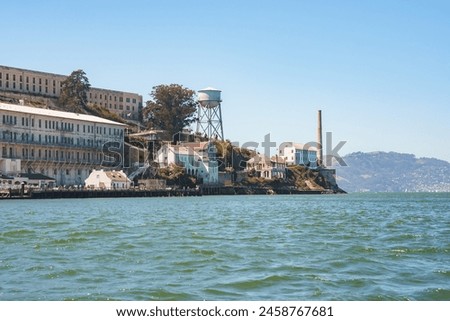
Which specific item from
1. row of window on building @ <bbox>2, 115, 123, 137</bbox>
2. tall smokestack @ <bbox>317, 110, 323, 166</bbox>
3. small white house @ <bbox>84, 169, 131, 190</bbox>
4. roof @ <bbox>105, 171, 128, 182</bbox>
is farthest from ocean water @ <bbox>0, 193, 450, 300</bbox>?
tall smokestack @ <bbox>317, 110, 323, 166</bbox>

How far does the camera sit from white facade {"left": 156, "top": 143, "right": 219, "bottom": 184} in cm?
11194

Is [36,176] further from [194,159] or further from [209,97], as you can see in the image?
[209,97]

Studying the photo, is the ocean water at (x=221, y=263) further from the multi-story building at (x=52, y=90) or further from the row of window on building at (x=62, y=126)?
the multi-story building at (x=52, y=90)

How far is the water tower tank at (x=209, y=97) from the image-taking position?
128250mm

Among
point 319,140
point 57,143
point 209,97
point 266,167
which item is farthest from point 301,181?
point 57,143

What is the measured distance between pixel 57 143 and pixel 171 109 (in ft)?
124

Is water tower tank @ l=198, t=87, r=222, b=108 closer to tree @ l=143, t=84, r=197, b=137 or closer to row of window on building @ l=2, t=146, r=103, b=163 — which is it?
tree @ l=143, t=84, r=197, b=137

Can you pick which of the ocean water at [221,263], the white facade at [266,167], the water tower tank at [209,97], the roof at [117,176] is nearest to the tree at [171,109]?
the water tower tank at [209,97]

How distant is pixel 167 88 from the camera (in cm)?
13038

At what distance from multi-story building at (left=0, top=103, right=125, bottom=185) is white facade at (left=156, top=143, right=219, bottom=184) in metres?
8.53

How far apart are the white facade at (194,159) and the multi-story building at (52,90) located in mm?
20333

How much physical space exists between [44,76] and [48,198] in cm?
4703

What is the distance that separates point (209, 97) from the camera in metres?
128
